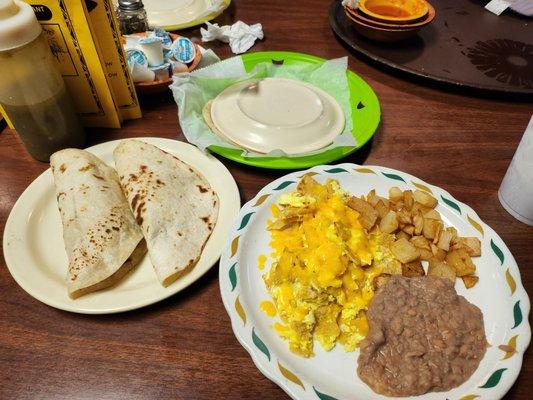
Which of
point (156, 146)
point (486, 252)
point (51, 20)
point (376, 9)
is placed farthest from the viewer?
point (376, 9)

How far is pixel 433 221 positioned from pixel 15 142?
4.77ft

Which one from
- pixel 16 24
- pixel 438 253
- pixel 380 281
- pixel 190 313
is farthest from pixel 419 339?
pixel 16 24

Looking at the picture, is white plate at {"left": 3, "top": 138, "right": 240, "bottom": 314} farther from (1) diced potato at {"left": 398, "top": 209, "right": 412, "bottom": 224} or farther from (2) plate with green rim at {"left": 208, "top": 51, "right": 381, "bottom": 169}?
(1) diced potato at {"left": 398, "top": 209, "right": 412, "bottom": 224}

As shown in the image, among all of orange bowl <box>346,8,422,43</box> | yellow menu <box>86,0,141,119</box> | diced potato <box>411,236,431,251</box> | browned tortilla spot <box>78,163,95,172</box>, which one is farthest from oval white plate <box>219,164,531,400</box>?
orange bowl <box>346,8,422,43</box>

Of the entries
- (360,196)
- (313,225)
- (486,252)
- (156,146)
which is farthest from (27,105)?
(486,252)

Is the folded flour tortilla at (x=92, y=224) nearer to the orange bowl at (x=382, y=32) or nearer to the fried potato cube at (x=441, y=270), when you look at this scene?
the fried potato cube at (x=441, y=270)

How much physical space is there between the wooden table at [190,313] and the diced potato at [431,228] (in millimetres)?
235

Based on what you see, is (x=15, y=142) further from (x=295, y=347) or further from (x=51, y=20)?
(x=295, y=347)

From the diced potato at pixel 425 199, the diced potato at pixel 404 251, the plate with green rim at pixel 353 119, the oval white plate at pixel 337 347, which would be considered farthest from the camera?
the plate with green rim at pixel 353 119

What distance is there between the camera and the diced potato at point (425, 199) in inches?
45.0

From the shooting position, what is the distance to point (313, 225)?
1.05 meters

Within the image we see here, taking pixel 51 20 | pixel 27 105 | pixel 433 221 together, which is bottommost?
pixel 433 221

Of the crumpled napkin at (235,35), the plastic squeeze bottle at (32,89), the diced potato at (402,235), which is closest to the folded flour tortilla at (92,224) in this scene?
the plastic squeeze bottle at (32,89)

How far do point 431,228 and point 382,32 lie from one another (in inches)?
43.4
